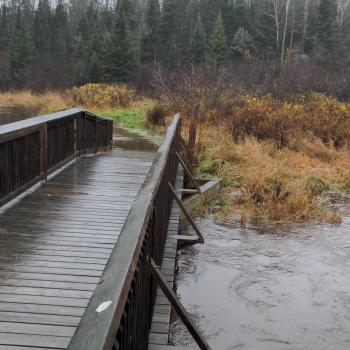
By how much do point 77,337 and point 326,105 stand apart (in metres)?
17.0

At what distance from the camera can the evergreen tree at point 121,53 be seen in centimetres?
4219

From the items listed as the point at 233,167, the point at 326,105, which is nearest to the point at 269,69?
the point at 326,105

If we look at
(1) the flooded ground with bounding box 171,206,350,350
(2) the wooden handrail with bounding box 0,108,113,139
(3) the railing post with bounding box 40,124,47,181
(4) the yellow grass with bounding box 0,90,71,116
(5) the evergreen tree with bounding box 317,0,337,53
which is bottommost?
(1) the flooded ground with bounding box 171,206,350,350

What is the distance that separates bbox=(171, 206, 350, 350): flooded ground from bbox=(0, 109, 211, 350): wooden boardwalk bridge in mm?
936

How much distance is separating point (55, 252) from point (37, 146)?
2.89 m

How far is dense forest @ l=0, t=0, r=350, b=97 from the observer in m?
40.2

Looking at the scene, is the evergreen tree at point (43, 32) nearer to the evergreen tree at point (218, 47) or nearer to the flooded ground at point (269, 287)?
the evergreen tree at point (218, 47)

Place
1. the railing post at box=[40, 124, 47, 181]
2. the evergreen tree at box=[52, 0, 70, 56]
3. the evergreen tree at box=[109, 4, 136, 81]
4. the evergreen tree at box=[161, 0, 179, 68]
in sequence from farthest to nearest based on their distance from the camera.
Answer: the evergreen tree at box=[52, 0, 70, 56]
the evergreen tree at box=[161, 0, 179, 68]
the evergreen tree at box=[109, 4, 136, 81]
the railing post at box=[40, 124, 47, 181]

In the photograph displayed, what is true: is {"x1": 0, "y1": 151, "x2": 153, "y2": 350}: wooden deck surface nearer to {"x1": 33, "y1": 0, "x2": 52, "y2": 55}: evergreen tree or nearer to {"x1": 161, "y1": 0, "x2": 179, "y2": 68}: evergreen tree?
{"x1": 161, "y1": 0, "x2": 179, "y2": 68}: evergreen tree

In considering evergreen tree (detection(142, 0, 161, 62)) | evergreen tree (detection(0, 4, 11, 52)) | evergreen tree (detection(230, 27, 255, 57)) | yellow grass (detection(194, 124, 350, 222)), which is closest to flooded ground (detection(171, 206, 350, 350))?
yellow grass (detection(194, 124, 350, 222))

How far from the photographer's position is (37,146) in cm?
738

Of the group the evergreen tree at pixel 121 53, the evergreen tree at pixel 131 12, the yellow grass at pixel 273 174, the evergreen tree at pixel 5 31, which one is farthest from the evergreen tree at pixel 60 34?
the yellow grass at pixel 273 174

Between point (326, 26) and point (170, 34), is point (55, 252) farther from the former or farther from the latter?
point (170, 34)

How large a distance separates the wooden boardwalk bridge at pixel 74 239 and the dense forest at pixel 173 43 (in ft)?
64.9
